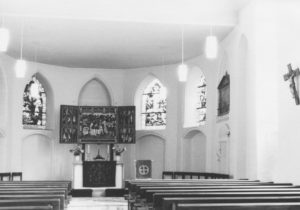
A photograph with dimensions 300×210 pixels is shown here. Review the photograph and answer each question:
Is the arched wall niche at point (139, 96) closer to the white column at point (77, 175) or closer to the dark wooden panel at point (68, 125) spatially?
the dark wooden panel at point (68, 125)

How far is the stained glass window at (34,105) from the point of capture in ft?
56.6

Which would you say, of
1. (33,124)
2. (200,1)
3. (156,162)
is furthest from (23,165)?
(200,1)

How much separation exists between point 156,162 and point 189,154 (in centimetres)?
178

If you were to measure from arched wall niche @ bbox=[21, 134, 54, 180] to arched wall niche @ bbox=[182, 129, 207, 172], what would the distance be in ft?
17.6

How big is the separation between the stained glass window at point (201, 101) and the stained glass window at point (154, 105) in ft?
5.89

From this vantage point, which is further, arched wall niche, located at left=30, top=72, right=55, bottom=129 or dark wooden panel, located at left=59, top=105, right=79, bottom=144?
arched wall niche, located at left=30, top=72, right=55, bottom=129

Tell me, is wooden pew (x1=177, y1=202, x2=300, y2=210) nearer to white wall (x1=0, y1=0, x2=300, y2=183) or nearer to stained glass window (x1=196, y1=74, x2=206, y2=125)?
white wall (x1=0, y1=0, x2=300, y2=183)

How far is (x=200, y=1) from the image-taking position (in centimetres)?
1077

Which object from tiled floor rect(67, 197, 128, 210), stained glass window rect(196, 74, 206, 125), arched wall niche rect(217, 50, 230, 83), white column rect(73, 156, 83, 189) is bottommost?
tiled floor rect(67, 197, 128, 210)

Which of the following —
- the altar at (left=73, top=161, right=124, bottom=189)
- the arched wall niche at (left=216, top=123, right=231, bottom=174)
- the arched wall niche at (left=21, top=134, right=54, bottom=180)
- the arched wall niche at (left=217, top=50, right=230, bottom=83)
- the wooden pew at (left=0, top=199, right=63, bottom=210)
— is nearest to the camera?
the wooden pew at (left=0, top=199, right=63, bottom=210)

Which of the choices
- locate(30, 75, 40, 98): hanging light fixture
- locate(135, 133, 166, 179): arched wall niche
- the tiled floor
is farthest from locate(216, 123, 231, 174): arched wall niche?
locate(30, 75, 40, 98): hanging light fixture

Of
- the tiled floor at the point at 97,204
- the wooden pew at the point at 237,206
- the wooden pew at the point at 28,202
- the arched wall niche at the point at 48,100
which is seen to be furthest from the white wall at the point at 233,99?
the wooden pew at the point at 28,202

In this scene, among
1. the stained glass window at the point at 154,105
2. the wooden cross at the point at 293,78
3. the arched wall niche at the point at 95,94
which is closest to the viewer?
the wooden cross at the point at 293,78

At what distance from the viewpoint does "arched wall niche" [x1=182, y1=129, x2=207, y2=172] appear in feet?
51.9
